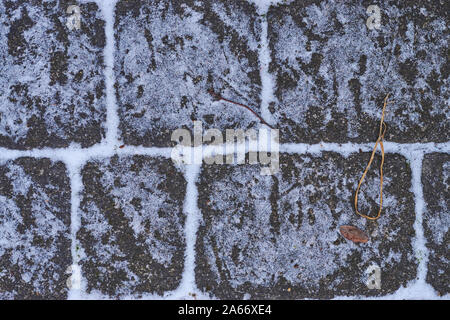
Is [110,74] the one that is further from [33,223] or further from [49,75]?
[33,223]

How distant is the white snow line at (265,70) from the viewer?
1.28 meters

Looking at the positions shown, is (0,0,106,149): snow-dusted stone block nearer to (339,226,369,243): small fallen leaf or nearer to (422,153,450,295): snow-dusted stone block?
(339,226,369,243): small fallen leaf

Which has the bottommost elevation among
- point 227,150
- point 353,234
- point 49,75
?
point 353,234

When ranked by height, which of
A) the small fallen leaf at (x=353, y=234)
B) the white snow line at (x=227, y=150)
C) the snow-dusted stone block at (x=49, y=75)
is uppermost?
the snow-dusted stone block at (x=49, y=75)

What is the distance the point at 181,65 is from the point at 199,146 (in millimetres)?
309

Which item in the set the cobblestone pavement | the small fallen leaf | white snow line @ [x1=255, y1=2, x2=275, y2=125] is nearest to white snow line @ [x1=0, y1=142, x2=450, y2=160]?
the cobblestone pavement

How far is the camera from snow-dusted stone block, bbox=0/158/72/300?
1276 millimetres

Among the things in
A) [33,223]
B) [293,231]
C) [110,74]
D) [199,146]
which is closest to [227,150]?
[199,146]

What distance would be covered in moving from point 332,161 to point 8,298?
4.37 ft

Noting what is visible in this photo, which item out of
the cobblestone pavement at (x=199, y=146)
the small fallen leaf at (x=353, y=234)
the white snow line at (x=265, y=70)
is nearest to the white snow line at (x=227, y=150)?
the cobblestone pavement at (x=199, y=146)

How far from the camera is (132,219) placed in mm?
1277

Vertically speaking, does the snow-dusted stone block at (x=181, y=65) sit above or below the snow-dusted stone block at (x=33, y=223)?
above

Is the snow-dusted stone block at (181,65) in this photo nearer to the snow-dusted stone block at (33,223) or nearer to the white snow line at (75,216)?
the white snow line at (75,216)

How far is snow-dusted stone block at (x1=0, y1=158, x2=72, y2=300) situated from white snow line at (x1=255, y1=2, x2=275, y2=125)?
2.59 feet
